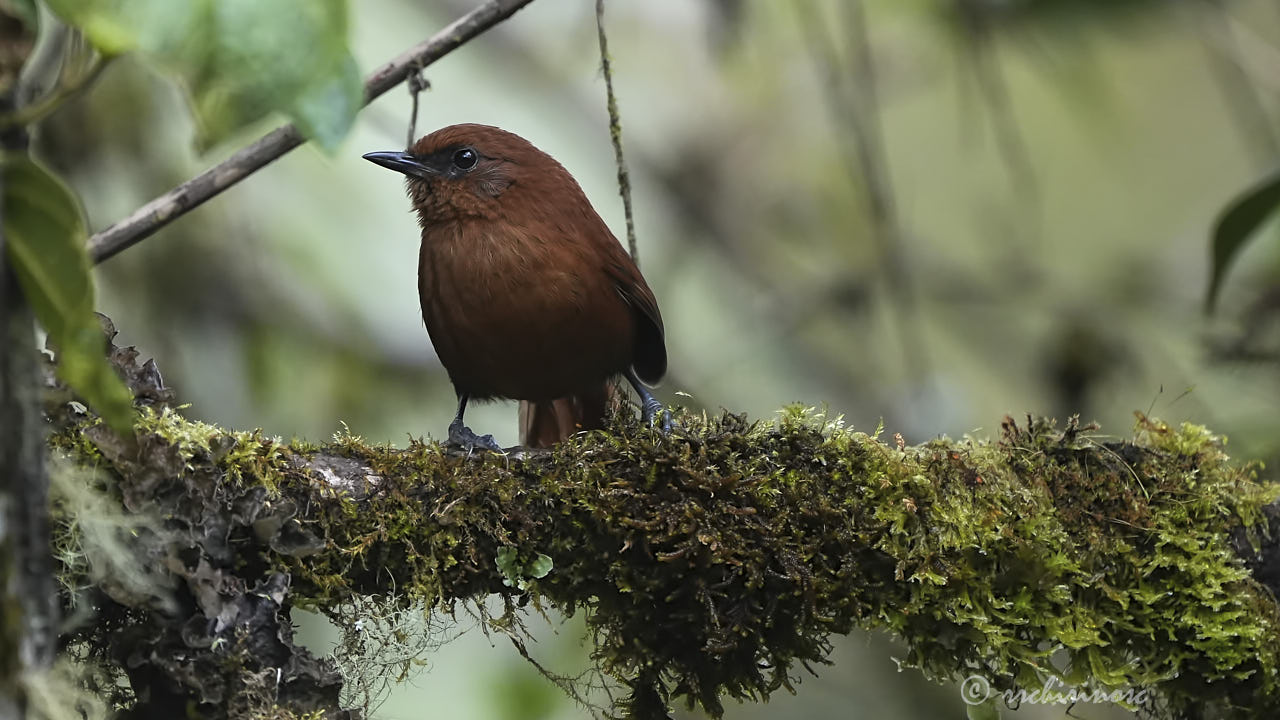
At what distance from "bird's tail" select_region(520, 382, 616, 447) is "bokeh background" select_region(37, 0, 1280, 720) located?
1.17 ft

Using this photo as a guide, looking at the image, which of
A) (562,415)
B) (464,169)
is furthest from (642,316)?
(464,169)

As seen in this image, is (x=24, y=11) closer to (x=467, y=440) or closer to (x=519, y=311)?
(x=467, y=440)

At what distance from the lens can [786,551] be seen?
205 centimetres

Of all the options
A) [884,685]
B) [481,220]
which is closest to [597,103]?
[481,220]

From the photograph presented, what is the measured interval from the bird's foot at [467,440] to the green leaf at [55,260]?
120 centimetres

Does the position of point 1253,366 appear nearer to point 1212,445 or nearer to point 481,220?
point 1212,445

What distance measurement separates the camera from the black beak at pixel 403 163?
306 centimetres

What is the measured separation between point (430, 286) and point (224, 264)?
3.83 feet

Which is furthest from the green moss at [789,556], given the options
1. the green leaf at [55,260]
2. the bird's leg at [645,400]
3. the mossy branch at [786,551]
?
the green leaf at [55,260]

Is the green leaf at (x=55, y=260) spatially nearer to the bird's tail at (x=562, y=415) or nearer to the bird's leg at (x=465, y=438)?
the bird's leg at (x=465, y=438)

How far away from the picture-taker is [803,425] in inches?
86.6

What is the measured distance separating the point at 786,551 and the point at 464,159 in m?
1.54

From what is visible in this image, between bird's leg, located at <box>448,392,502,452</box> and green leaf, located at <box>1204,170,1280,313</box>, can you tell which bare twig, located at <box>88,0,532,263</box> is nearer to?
bird's leg, located at <box>448,392,502,452</box>

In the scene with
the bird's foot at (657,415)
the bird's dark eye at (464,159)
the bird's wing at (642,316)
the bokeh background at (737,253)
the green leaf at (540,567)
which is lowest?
the green leaf at (540,567)
